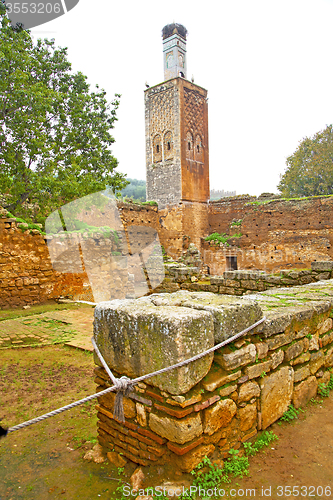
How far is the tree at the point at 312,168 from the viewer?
76.6 feet

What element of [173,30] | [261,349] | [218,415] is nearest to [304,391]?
[261,349]

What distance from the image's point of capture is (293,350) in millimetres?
2773

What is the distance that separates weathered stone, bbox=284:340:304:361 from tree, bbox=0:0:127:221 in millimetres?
10326

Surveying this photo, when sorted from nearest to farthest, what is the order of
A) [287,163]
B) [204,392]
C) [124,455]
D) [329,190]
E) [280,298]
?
[204,392] → [124,455] → [280,298] → [329,190] → [287,163]

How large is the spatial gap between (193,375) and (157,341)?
1.03ft

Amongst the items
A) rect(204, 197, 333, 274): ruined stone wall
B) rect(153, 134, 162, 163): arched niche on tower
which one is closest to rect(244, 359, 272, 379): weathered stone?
rect(204, 197, 333, 274): ruined stone wall

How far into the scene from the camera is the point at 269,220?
16953mm

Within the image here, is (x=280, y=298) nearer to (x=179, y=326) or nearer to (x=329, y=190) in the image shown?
(x=179, y=326)

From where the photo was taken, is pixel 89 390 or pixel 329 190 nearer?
pixel 89 390

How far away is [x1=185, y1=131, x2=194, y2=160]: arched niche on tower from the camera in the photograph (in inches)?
770

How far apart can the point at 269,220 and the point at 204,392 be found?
1625 centimetres

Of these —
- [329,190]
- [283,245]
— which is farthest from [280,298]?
[329,190]

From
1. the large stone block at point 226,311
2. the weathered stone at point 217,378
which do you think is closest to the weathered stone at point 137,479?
the weathered stone at point 217,378

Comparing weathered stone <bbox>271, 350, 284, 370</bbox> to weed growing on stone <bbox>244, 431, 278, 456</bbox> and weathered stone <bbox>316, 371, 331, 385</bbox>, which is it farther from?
weathered stone <bbox>316, 371, 331, 385</bbox>
